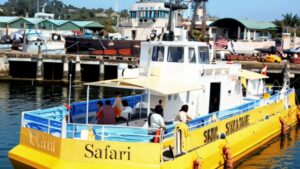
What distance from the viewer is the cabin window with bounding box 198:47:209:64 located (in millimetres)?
18047

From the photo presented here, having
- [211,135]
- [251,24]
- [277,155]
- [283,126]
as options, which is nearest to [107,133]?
[211,135]

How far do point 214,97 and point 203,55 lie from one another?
1782 mm

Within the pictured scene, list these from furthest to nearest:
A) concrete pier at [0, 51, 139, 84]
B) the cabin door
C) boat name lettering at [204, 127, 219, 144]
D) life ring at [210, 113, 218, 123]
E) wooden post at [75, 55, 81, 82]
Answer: concrete pier at [0, 51, 139, 84] → wooden post at [75, 55, 81, 82] → the cabin door → life ring at [210, 113, 218, 123] → boat name lettering at [204, 127, 219, 144]

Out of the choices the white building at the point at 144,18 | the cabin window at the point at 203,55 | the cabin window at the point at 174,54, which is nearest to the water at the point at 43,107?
the cabin window at the point at 203,55

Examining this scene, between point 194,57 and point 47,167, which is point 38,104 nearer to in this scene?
point 194,57

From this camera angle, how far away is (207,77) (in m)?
17.8

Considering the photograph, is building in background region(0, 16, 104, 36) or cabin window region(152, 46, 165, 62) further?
building in background region(0, 16, 104, 36)

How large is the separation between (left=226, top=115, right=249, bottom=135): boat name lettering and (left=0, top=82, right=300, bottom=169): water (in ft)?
4.52

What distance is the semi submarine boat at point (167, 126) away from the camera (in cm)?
1218

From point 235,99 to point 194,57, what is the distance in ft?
12.9

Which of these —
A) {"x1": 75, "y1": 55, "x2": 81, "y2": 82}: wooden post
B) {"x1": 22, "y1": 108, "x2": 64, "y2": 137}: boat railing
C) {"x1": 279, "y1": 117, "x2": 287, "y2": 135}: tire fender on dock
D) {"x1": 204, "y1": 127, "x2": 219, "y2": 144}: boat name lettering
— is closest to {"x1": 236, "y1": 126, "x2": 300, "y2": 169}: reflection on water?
{"x1": 279, "y1": 117, "x2": 287, "y2": 135}: tire fender on dock

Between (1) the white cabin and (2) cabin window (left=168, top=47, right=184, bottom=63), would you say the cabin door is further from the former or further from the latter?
(2) cabin window (left=168, top=47, right=184, bottom=63)

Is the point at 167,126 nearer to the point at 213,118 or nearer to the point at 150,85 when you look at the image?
the point at 150,85

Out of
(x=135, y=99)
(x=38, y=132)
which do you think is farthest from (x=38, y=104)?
(x=38, y=132)
